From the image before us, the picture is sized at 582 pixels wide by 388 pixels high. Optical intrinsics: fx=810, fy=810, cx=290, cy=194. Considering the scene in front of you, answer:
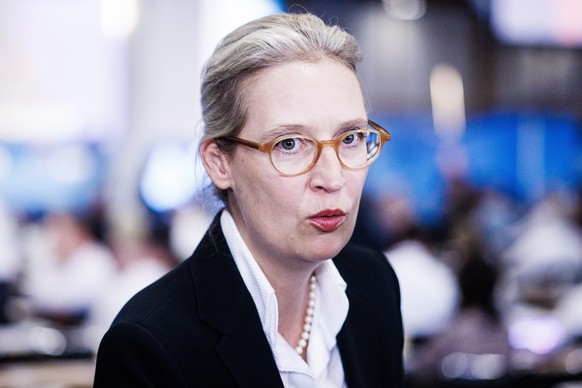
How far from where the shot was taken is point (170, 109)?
7094mm

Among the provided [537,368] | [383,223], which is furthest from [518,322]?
[383,223]

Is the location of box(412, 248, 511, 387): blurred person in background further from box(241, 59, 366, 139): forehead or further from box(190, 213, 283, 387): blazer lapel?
box(241, 59, 366, 139): forehead

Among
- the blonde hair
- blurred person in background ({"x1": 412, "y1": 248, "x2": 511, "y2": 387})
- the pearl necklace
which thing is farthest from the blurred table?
the blonde hair

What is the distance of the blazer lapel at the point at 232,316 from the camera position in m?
1.30

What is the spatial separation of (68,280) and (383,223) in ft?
8.76

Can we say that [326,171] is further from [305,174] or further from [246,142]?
[246,142]

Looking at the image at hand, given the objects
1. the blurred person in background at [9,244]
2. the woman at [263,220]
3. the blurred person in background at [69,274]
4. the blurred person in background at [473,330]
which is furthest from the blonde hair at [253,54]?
the blurred person in background at [9,244]

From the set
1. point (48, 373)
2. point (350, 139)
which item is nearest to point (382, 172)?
point (48, 373)

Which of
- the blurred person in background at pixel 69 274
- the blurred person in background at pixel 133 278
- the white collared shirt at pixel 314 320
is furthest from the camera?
the blurred person in background at pixel 69 274

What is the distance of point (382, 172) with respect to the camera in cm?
873

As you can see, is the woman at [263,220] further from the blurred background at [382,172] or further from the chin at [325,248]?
the blurred background at [382,172]

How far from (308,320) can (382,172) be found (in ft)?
24.1

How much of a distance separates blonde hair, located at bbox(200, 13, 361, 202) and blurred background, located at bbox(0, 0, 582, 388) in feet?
0.76

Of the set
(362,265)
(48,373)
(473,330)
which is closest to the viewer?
(362,265)
